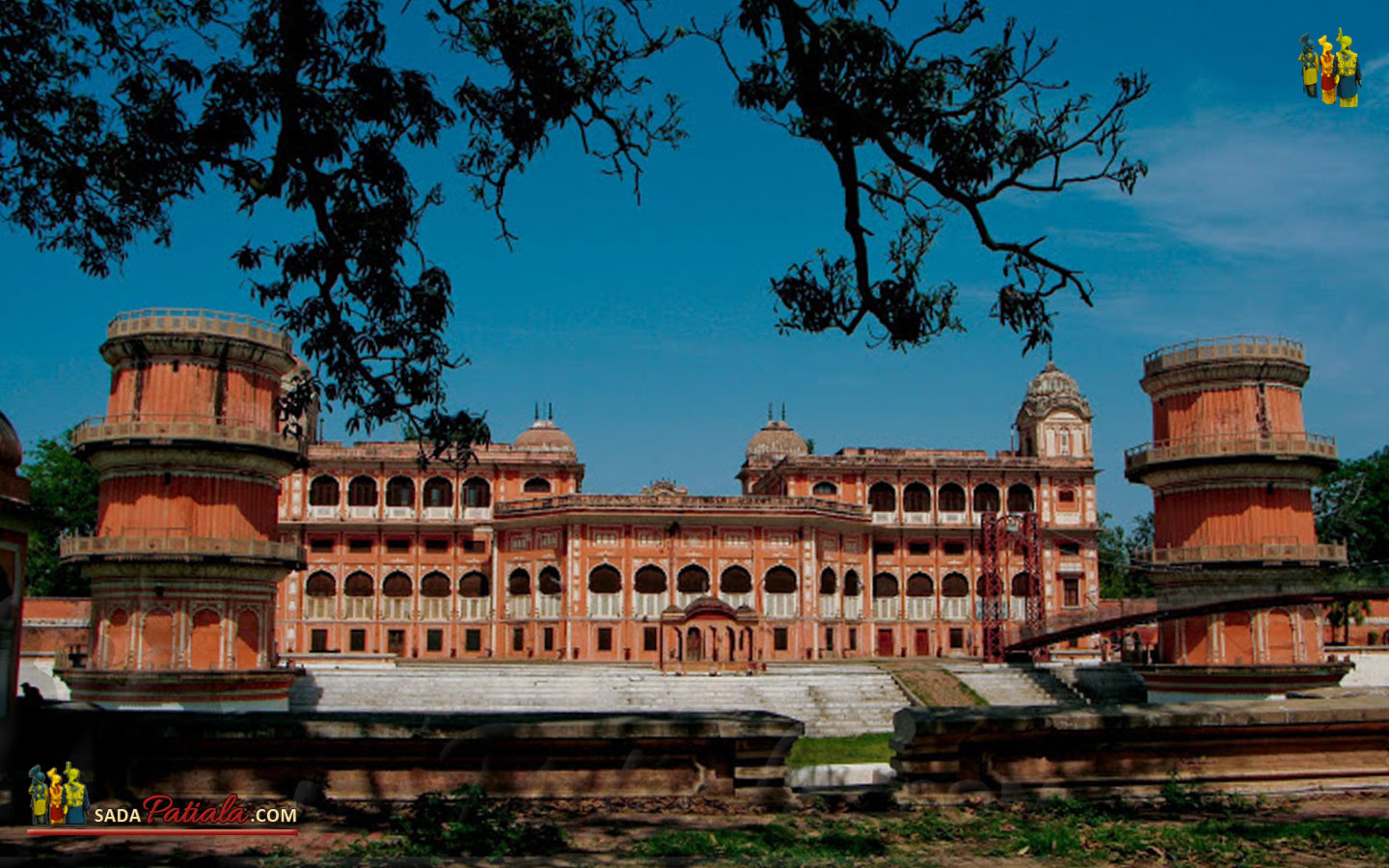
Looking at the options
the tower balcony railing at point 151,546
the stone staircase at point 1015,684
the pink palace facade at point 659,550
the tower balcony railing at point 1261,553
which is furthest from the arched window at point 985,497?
the tower balcony railing at point 151,546

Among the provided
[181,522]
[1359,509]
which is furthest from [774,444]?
[181,522]

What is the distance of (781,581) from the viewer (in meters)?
53.0

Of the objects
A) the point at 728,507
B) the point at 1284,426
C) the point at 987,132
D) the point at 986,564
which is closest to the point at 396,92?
the point at 987,132

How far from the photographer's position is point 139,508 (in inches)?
1380

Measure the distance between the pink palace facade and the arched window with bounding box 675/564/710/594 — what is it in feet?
0.38

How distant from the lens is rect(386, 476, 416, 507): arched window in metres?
57.6

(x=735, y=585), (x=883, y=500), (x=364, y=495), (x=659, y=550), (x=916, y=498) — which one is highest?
(x=364, y=495)

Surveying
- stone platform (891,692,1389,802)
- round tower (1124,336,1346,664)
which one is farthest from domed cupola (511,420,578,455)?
stone platform (891,692,1389,802)

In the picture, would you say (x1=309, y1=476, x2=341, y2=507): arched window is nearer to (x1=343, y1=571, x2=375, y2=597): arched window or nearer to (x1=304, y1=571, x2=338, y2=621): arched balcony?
(x1=304, y1=571, x2=338, y2=621): arched balcony

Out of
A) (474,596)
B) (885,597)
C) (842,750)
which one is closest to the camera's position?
(842,750)

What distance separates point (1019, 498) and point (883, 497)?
645 cm

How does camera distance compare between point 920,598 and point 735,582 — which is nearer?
point 735,582

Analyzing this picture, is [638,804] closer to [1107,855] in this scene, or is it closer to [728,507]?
[1107,855]

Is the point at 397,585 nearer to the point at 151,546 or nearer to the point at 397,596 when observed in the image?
the point at 397,596
